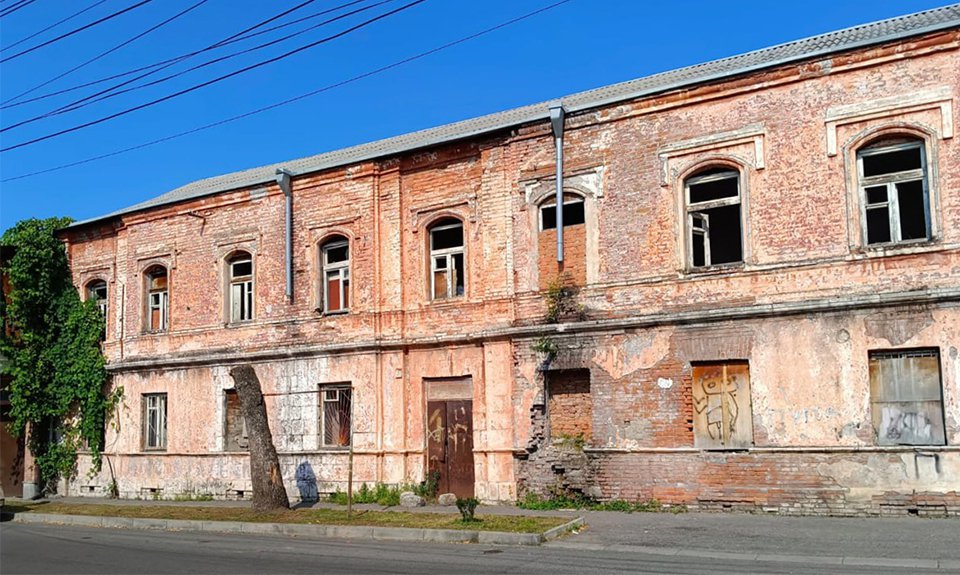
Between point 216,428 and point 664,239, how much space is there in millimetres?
12109

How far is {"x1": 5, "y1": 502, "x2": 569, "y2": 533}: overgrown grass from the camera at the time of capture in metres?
14.9

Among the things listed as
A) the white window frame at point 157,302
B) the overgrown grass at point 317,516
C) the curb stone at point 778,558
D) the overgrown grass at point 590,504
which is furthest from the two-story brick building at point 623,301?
the curb stone at point 778,558

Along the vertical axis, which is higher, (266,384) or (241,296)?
(241,296)

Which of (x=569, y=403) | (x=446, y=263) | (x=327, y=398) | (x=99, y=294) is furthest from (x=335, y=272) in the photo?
(x=99, y=294)

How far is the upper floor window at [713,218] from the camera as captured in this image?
17.0 m

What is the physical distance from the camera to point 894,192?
15.5 meters

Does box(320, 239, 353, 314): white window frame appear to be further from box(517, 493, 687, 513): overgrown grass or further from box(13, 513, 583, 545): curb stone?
box(517, 493, 687, 513): overgrown grass

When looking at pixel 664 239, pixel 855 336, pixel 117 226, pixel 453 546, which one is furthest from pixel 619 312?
pixel 117 226

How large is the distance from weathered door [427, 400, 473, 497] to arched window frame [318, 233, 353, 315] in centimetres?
348

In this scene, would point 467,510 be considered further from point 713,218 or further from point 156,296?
point 156,296

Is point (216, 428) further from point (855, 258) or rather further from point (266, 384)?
point (855, 258)

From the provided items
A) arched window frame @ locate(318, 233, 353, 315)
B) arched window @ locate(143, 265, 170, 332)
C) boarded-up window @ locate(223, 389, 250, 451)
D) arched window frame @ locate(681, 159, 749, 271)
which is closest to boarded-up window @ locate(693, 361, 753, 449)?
arched window frame @ locate(681, 159, 749, 271)

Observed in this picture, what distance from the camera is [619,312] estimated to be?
1770cm

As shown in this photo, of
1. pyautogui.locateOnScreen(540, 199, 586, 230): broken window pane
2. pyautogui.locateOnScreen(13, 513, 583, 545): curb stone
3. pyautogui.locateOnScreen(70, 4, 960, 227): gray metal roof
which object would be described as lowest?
pyautogui.locateOnScreen(13, 513, 583, 545): curb stone
